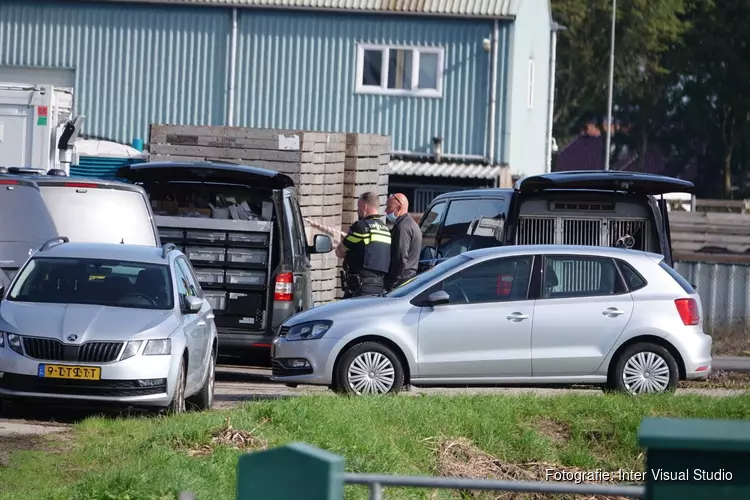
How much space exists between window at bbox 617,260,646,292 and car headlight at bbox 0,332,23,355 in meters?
5.60

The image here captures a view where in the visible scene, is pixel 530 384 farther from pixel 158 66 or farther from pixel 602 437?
pixel 158 66

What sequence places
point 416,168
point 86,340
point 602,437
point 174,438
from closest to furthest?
point 174,438, point 86,340, point 602,437, point 416,168

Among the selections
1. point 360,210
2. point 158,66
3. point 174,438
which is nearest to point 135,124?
point 158,66

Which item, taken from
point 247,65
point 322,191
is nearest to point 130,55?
point 247,65

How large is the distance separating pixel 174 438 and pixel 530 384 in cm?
457

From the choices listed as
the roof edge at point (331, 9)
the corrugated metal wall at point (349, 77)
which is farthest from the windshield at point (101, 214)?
the roof edge at point (331, 9)

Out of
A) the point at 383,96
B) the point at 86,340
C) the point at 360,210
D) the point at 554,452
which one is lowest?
the point at 554,452

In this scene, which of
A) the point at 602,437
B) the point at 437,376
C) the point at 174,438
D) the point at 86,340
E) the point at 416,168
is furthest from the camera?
the point at 416,168

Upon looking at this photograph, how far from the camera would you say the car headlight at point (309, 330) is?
12.9 m

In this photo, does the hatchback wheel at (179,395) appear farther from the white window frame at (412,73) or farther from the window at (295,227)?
the white window frame at (412,73)

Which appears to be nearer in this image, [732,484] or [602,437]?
[732,484]

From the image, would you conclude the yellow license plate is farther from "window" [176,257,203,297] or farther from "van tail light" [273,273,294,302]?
"van tail light" [273,273,294,302]

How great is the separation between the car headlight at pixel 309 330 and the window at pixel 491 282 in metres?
1.16

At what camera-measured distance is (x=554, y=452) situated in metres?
11.4
